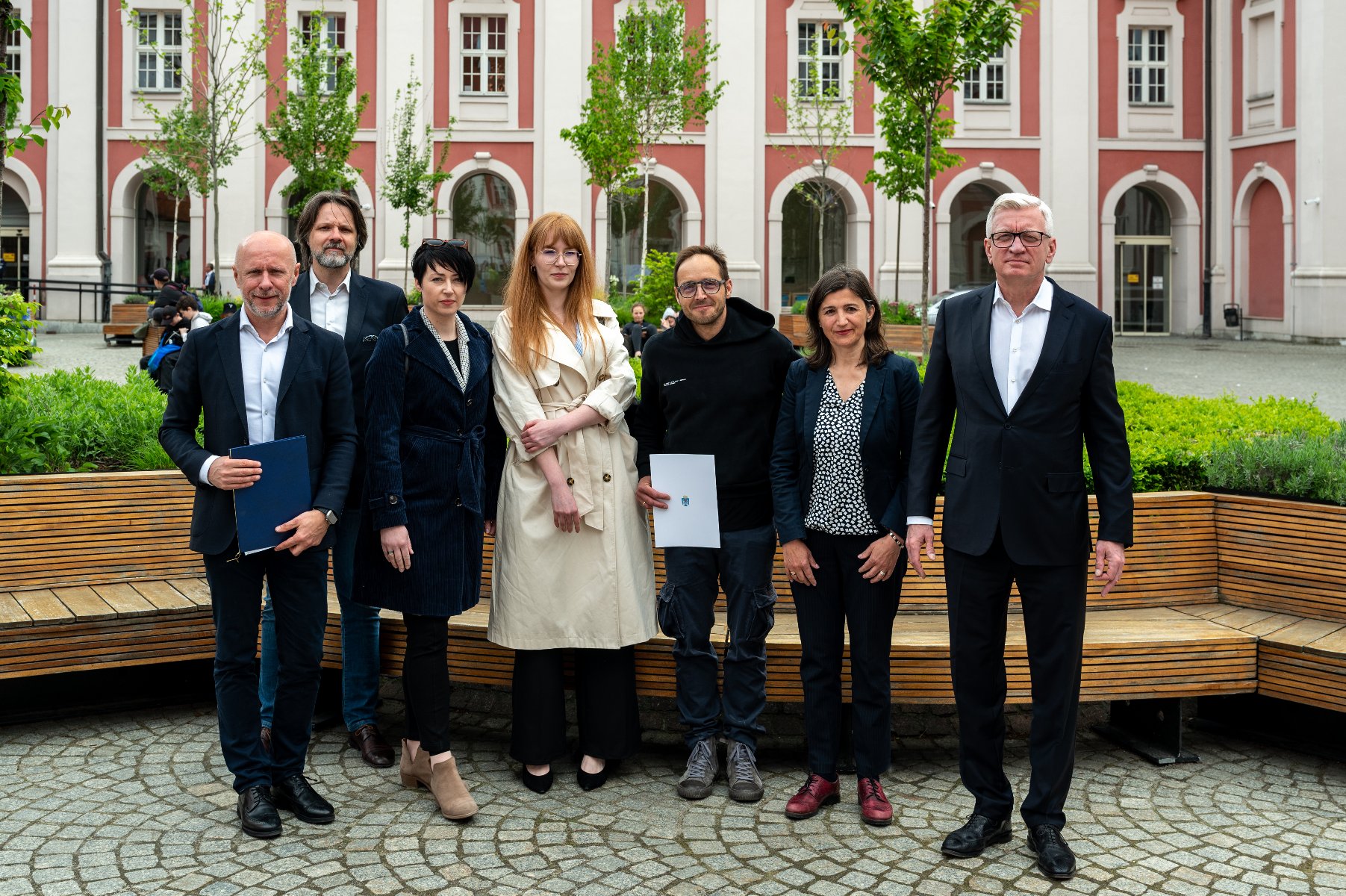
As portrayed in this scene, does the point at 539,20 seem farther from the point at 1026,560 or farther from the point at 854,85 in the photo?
the point at 1026,560

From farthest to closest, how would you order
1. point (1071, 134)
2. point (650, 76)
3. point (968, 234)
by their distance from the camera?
1. point (968, 234)
2. point (1071, 134)
3. point (650, 76)

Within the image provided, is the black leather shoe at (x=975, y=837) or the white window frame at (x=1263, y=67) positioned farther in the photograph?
the white window frame at (x=1263, y=67)

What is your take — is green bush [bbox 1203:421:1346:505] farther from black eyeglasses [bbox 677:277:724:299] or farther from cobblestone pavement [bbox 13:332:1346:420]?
cobblestone pavement [bbox 13:332:1346:420]

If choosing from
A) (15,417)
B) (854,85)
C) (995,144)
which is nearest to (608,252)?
(854,85)

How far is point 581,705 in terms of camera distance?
207 inches

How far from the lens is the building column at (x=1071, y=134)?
33656 millimetres

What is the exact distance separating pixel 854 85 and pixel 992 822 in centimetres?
3031

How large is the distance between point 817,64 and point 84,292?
61.7 ft

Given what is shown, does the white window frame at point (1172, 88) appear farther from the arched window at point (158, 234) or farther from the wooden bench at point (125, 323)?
the arched window at point (158, 234)

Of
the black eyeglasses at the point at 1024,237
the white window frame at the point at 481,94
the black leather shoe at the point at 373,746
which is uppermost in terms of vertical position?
the white window frame at the point at 481,94

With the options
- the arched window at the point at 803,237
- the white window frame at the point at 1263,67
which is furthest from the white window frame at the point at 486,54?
the white window frame at the point at 1263,67

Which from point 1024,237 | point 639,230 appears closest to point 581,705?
point 1024,237

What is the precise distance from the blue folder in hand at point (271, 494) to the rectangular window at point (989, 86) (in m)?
31.9

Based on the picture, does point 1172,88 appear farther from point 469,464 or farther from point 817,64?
point 469,464
